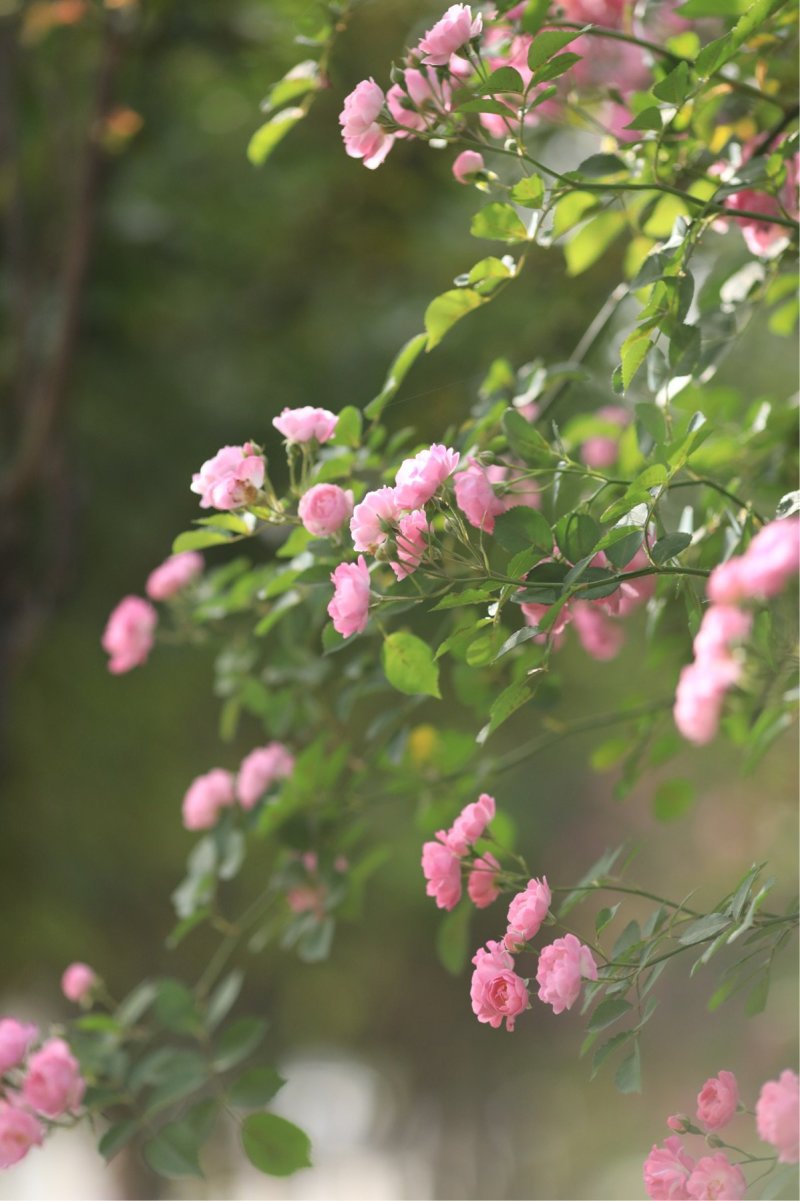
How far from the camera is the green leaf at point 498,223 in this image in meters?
1.03

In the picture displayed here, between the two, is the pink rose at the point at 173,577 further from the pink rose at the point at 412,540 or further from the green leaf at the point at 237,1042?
the pink rose at the point at 412,540

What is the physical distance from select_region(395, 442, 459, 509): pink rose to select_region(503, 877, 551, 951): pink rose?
0.28 m

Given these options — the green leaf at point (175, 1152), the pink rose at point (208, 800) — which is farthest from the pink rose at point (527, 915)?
the pink rose at point (208, 800)

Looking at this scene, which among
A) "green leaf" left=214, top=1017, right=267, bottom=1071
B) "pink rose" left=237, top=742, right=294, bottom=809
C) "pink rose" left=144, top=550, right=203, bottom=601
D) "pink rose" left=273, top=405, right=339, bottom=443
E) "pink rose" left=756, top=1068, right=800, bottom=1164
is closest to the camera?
"pink rose" left=756, top=1068, right=800, bottom=1164

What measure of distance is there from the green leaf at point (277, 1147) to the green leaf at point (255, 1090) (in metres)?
0.03

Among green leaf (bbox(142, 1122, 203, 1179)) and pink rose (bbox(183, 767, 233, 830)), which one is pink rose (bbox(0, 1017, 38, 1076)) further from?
pink rose (bbox(183, 767, 233, 830))

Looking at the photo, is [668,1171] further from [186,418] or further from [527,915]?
[186,418]

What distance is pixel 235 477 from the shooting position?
99 cm

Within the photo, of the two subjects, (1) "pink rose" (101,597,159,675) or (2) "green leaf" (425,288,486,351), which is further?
(1) "pink rose" (101,597,159,675)

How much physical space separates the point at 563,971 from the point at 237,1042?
0.64 meters

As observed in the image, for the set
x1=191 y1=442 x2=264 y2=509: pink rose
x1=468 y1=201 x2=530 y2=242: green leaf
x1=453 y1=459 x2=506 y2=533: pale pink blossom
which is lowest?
x1=453 y1=459 x2=506 y2=533: pale pink blossom

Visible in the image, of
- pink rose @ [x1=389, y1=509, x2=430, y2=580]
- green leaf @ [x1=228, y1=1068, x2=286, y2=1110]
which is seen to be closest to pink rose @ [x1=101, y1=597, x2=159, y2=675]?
green leaf @ [x1=228, y1=1068, x2=286, y2=1110]

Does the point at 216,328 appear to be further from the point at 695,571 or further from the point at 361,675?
the point at 695,571

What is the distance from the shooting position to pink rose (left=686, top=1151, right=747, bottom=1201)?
34.4 inches
